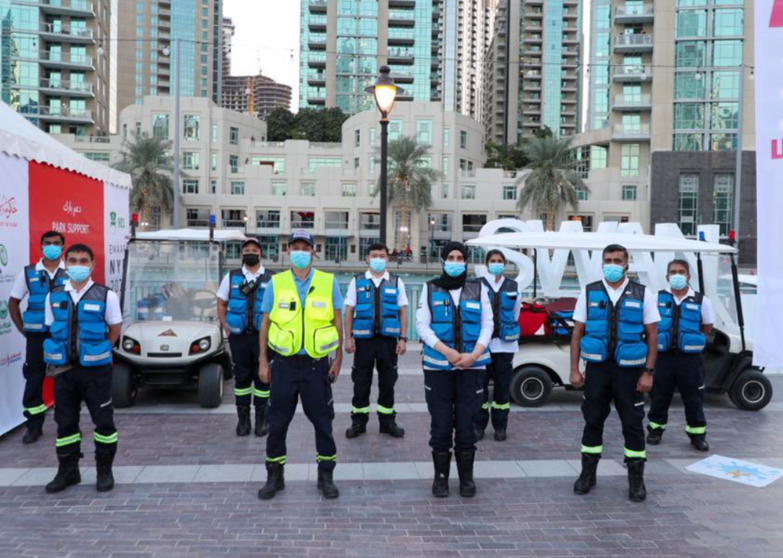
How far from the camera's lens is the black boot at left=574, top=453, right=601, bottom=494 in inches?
236

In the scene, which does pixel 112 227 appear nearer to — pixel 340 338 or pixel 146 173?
pixel 340 338

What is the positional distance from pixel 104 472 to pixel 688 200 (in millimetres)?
63377

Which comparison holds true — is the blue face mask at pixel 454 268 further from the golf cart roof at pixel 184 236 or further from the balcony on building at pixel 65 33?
the balcony on building at pixel 65 33

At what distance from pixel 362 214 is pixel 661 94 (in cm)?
2847

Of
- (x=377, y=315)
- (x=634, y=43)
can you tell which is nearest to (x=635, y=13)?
(x=634, y=43)

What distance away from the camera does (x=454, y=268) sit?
5883 millimetres

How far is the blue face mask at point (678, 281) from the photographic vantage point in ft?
24.6

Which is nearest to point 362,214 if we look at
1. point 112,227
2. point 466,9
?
point 112,227

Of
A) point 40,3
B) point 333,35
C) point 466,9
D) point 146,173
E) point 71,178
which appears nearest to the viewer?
point 71,178

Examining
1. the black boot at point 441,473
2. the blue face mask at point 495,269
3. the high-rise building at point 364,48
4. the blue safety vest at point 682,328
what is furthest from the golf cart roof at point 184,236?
the high-rise building at point 364,48

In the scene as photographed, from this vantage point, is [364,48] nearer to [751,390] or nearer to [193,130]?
[193,130]

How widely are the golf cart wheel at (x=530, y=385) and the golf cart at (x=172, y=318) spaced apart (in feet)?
12.5

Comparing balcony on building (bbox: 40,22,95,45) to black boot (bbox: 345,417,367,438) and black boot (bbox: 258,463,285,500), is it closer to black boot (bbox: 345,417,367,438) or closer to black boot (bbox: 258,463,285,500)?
black boot (bbox: 345,417,367,438)

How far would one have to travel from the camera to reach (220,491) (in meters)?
5.93
